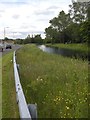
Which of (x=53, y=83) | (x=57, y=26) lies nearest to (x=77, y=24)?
(x=57, y=26)

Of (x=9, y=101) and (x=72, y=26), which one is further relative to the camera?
(x=72, y=26)

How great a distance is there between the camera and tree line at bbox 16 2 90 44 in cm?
8306

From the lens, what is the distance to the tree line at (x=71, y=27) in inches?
3270

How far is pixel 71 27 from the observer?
10500cm

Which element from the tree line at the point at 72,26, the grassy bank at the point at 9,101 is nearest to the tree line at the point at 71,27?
the tree line at the point at 72,26

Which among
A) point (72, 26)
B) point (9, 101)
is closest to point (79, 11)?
point (72, 26)

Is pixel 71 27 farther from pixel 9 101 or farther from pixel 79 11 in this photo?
pixel 9 101

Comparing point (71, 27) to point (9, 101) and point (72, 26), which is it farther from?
point (9, 101)

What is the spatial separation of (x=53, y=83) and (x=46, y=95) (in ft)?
5.92

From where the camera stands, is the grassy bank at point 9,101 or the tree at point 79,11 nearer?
the grassy bank at point 9,101

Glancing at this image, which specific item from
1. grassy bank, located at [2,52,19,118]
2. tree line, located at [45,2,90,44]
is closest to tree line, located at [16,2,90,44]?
tree line, located at [45,2,90,44]

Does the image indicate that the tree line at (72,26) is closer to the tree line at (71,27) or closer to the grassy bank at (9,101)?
the tree line at (71,27)

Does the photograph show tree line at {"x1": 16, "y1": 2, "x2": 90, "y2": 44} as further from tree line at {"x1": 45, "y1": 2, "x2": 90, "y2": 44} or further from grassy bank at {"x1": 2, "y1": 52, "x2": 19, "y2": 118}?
grassy bank at {"x1": 2, "y1": 52, "x2": 19, "y2": 118}

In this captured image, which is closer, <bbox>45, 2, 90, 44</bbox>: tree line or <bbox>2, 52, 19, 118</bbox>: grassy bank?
<bbox>2, 52, 19, 118</bbox>: grassy bank
